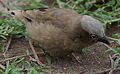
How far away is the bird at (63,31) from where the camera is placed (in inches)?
163

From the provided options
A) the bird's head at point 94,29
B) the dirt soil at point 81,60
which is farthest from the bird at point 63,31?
the dirt soil at point 81,60

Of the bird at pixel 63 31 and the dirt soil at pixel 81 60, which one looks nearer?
the bird at pixel 63 31

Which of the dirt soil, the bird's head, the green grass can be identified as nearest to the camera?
the bird's head

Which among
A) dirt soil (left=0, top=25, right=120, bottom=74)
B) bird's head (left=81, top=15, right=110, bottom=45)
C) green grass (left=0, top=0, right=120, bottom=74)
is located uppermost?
bird's head (left=81, top=15, right=110, bottom=45)

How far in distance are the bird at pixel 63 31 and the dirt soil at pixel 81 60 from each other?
17 cm

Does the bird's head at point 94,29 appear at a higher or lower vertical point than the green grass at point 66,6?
higher

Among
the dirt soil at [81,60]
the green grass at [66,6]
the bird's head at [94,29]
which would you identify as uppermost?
the bird's head at [94,29]

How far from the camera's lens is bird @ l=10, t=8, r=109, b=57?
13.6ft

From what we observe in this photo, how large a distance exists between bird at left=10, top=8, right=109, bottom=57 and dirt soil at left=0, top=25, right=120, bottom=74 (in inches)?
6.7

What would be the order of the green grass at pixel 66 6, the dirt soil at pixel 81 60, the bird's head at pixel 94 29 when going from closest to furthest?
1. the bird's head at pixel 94 29
2. the green grass at pixel 66 6
3. the dirt soil at pixel 81 60

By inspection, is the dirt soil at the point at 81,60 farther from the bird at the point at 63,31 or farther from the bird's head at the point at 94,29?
the bird's head at the point at 94,29

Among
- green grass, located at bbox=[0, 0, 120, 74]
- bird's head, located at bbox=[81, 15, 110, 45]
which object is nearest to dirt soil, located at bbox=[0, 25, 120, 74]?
green grass, located at bbox=[0, 0, 120, 74]

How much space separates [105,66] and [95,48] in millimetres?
401

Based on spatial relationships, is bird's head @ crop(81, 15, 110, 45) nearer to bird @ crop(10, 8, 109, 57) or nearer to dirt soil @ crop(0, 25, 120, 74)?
bird @ crop(10, 8, 109, 57)
